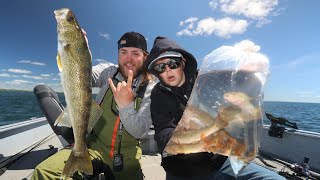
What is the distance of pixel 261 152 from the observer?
25.6 feet

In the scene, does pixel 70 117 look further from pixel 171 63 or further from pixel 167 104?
pixel 171 63

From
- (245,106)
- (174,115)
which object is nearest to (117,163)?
(174,115)

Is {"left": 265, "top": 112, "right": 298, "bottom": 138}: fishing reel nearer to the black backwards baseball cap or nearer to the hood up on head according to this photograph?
the hood up on head

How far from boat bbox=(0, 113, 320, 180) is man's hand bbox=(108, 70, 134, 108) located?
2.75 m

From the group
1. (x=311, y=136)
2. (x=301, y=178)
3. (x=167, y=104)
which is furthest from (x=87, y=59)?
(x=311, y=136)

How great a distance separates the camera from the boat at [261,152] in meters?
5.85

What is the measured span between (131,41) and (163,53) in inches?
43.0

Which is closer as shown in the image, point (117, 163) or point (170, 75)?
point (170, 75)

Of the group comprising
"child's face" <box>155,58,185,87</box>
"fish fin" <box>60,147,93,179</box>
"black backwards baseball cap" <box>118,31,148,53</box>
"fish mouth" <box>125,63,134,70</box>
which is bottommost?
"fish fin" <box>60,147,93,179</box>

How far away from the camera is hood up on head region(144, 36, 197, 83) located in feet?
12.7

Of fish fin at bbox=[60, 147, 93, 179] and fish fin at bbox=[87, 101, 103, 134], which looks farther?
fish fin at bbox=[87, 101, 103, 134]

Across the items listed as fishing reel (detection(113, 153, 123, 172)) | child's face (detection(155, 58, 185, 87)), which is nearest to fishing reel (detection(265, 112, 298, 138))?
child's face (detection(155, 58, 185, 87))

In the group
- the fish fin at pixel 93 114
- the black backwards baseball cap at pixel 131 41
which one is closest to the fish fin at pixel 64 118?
the fish fin at pixel 93 114

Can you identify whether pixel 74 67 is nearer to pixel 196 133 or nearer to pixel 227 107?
pixel 196 133
